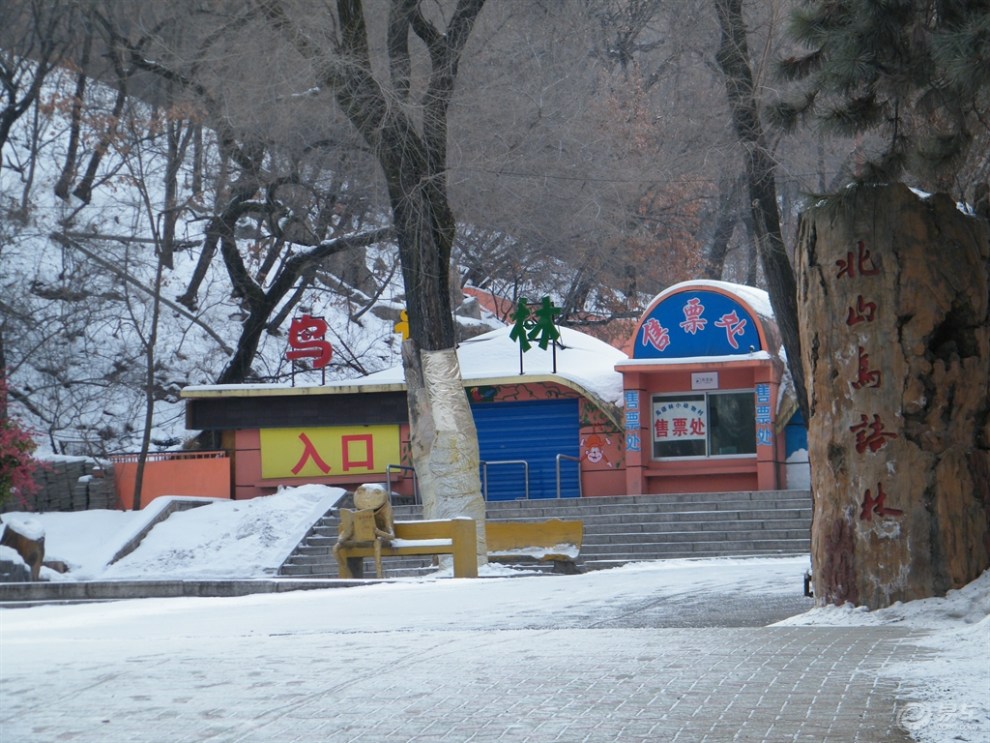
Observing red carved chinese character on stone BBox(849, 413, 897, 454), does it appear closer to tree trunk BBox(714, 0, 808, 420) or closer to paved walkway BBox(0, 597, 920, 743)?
paved walkway BBox(0, 597, 920, 743)

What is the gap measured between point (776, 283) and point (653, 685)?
11.2 metres

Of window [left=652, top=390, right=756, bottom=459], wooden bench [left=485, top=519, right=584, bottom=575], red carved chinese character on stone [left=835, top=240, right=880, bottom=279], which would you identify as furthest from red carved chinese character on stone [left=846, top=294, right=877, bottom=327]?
window [left=652, top=390, right=756, bottom=459]

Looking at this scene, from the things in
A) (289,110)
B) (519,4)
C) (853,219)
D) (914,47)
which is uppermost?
(519,4)

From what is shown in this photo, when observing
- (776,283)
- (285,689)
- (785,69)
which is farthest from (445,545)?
(285,689)

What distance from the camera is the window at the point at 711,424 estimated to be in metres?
26.4

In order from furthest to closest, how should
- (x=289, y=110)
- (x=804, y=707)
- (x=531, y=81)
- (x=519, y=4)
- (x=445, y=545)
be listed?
1. (x=531, y=81)
2. (x=519, y=4)
3. (x=289, y=110)
4. (x=445, y=545)
5. (x=804, y=707)

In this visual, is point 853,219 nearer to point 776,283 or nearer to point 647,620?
point 647,620

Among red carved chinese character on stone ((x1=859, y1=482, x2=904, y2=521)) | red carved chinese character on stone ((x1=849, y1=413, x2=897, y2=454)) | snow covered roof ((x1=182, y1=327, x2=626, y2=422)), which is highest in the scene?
snow covered roof ((x1=182, y1=327, x2=626, y2=422))

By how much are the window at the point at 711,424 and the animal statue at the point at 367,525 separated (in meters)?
11.9

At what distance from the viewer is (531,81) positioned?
23031mm

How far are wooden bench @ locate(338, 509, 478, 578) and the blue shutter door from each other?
11.5 meters

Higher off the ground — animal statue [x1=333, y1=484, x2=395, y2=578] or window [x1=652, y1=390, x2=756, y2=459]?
window [x1=652, y1=390, x2=756, y2=459]

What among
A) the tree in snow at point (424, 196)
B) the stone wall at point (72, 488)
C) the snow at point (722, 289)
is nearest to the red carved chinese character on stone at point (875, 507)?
the tree in snow at point (424, 196)

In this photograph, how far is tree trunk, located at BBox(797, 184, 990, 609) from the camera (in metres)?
7.07
